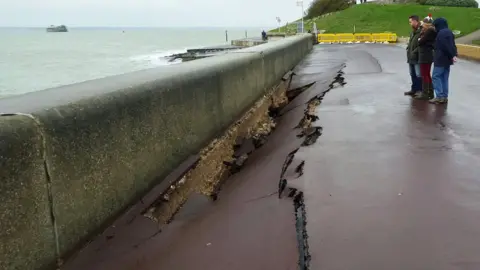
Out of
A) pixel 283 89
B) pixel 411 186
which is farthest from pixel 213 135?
pixel 283 89

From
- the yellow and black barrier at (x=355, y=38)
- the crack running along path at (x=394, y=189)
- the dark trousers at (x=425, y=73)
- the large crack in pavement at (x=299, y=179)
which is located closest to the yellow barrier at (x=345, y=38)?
the yellow and black barrier at (x=355, y=38)

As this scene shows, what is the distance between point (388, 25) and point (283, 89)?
54.8 meters

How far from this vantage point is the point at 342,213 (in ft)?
12.5

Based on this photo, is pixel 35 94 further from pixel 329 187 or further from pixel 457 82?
pixel 457 82

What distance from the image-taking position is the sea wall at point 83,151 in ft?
8.26

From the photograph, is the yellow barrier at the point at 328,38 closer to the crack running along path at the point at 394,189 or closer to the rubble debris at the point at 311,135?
the crack running along path at the point at 394,189

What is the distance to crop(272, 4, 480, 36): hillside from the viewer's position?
185 feet

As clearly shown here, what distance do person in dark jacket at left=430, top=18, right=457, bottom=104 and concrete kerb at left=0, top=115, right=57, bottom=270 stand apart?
7.68m

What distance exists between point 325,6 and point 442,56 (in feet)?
298

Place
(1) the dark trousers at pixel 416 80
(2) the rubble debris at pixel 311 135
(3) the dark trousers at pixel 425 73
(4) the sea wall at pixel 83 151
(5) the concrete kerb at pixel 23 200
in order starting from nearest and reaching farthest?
1. (5) the concrete kerb at pixel 23 200
2. (4) the sea wall at pixel 83 151
3. (2) the rubble debris at pixel 311 135
4. (3) the dark trousers at pixel 425 73
5. (1) the dark trousers at pixel 416 80

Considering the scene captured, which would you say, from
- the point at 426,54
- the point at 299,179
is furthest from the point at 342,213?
the point at 426,54

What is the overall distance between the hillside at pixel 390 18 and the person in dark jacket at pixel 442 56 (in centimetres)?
4776

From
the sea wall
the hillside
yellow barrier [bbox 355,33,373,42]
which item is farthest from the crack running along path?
the hillside

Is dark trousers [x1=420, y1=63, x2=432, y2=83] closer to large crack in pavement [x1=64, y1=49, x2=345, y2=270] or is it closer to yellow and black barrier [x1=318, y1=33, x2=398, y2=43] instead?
large crack in pavement [x1=64, y1=49, x2=345, y2=270]
